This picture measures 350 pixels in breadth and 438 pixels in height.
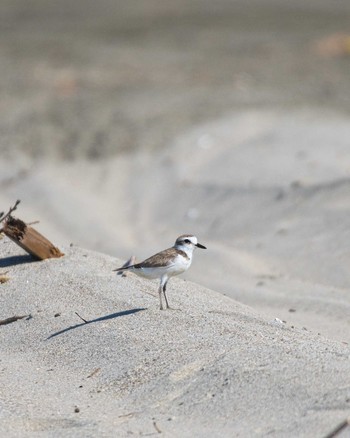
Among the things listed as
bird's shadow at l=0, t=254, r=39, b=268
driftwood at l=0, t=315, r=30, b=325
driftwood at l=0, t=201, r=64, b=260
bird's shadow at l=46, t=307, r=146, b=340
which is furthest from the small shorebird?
bird's shadow at l=0, t=254, r=39, b=268

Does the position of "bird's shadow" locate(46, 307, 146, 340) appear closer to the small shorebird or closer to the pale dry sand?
the pale dry sand

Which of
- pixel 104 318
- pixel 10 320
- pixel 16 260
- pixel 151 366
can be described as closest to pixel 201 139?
pixel 16 260

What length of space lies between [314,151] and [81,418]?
817cm

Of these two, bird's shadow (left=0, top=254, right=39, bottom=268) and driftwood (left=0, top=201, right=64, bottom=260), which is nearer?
driftwood (left=0, top=201, right=64, bottom=260)

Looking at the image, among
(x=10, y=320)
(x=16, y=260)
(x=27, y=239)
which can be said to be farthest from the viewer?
(x=16, y=260)

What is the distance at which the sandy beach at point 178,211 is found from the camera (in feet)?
17.9

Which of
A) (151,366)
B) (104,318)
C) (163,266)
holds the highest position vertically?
(163,266)

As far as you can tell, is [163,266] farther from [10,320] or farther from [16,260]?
[16,260]

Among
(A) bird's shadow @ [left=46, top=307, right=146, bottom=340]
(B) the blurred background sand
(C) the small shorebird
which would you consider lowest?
(A) bird's shadow @ [left=46, top=307, right=146, bottom=340]

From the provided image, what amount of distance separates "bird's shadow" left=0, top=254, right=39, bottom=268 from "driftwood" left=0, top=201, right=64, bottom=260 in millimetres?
110

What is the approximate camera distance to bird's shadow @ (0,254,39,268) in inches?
307

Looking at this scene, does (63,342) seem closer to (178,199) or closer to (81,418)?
(81,418)

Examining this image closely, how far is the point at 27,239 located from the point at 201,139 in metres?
7.22

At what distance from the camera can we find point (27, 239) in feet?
25.1
